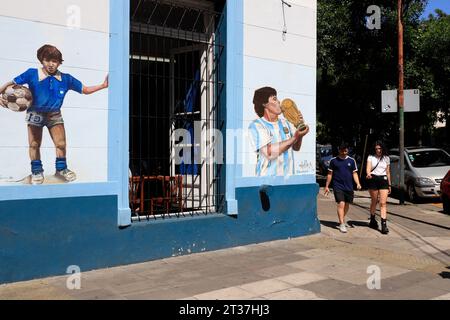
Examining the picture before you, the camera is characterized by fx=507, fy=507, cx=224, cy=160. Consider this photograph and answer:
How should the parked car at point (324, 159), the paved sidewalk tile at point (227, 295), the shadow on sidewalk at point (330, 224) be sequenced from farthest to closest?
the parked car at point (324, 159) < the shadow on sidewalk at point (330, 224) < the paved sidewalk tile at point (227, 295)

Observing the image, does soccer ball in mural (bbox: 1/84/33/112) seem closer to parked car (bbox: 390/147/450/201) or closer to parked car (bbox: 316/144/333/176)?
parked car (bbox: 390/147/450/201)

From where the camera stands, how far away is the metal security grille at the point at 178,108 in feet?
25.6

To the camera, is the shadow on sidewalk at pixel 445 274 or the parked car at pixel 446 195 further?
the parked car at pixel 446 195

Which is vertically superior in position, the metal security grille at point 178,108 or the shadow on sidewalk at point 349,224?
the metal security grille at point 178,108

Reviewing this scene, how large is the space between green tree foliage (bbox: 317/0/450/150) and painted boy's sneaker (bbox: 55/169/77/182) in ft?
48.8

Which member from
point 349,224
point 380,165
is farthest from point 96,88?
point 349,224

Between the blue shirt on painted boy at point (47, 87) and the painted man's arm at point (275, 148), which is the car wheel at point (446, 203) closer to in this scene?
the painted man's arm at point (275, 148)

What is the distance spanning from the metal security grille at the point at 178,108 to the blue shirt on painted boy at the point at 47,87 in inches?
60.9

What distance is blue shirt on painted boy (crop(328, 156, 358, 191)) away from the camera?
961cm

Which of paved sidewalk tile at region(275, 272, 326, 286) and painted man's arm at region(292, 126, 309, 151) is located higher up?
painted man's arm at region(292, 126, 309, 151)

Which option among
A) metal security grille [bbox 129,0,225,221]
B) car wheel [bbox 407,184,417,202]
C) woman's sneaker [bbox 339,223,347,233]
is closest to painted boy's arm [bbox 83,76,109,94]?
metal security grille [bbox 129,0,225,221]

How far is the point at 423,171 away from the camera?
49.4 ft

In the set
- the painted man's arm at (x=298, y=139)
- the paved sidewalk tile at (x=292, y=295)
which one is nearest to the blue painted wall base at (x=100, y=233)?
the painted man's arm at (x=298, y=139)
